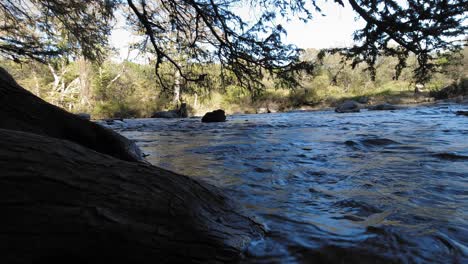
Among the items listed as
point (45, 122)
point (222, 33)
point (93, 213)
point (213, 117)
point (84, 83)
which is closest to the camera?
point (93, 213)

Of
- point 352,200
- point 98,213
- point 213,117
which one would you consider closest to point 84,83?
point 213,117

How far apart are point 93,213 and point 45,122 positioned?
175 cm

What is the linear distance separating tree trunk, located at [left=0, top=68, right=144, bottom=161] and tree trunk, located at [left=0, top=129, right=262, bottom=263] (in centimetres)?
127

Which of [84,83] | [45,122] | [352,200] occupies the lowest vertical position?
[352,200]

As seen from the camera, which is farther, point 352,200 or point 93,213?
point 352,200

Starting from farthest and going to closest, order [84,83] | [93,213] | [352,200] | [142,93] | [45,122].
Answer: [142,93], [84,83], [45,122], [352,200], [93,213]

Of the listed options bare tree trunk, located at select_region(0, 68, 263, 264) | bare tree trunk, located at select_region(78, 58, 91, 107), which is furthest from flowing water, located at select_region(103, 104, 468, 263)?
bare tree trunk, located at select_region(78, 58, 91, 107)

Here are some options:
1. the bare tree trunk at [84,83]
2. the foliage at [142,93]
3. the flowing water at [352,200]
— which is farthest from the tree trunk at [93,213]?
the bare tree trunk at [84,83]

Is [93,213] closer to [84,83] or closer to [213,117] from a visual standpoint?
[213,117]

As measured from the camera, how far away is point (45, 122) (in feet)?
8.19

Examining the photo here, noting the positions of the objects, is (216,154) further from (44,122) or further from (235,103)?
(235,103)

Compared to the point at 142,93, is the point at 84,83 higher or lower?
higher

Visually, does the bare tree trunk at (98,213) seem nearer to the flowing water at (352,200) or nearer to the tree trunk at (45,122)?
the flowing water at (352,200)

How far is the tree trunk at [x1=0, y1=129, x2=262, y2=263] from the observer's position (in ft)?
3.26
